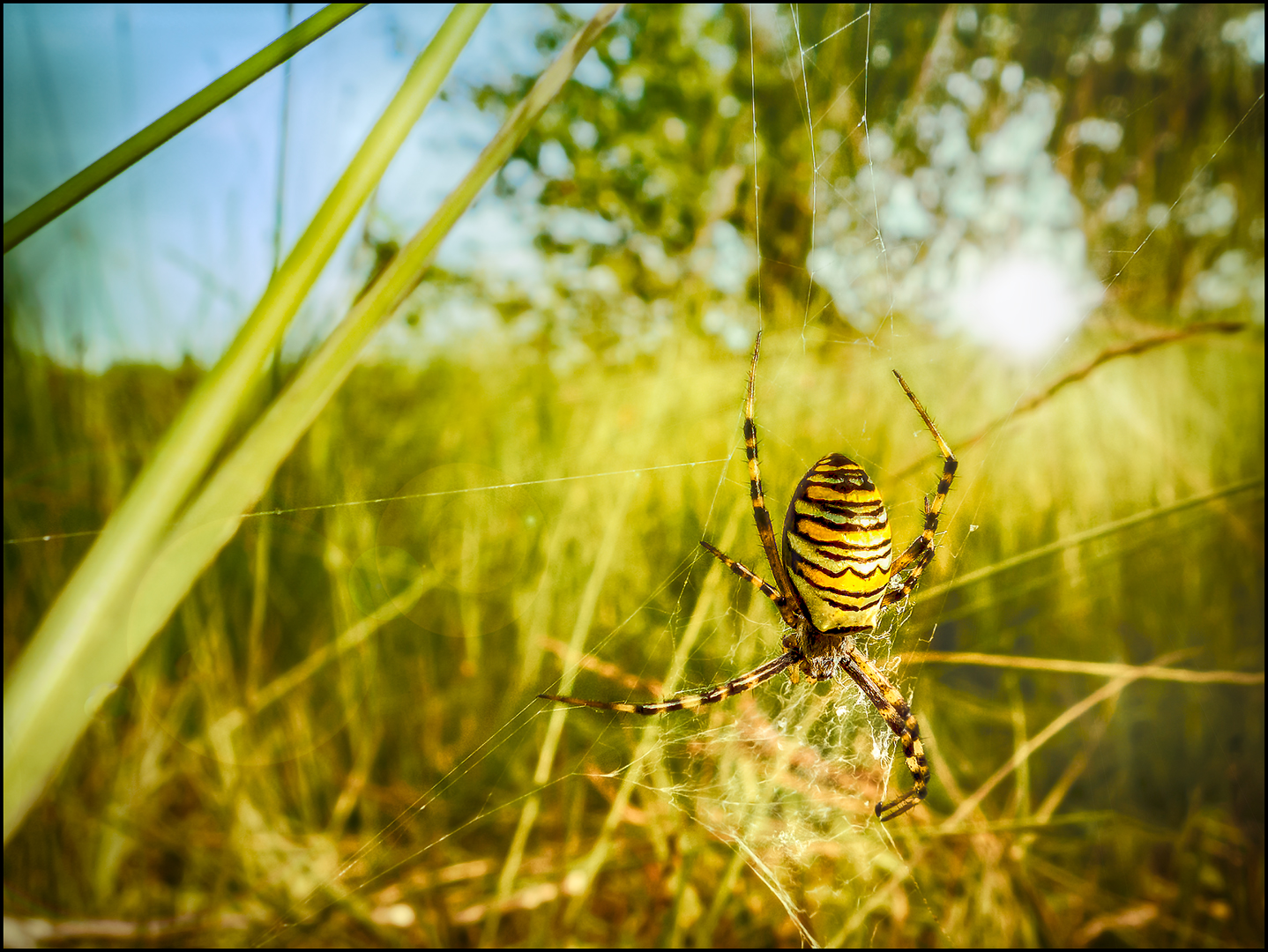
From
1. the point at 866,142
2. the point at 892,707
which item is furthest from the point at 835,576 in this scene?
the point at 866,142

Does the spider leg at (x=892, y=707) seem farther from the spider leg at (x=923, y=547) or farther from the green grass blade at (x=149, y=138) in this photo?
the green grass blade at (x=149, y=138)

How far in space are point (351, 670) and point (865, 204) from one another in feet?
4.17

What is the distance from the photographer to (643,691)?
0.77 meters

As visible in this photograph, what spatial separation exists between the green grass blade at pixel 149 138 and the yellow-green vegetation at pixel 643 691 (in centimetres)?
33

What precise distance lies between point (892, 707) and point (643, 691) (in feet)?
1.77

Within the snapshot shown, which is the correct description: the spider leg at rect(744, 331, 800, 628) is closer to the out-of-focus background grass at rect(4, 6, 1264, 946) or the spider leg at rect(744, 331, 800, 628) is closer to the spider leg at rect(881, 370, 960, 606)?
the out-of-focus background grass at rect(4, 6, 1264, 946)

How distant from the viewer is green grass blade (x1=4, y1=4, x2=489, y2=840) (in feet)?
0.52

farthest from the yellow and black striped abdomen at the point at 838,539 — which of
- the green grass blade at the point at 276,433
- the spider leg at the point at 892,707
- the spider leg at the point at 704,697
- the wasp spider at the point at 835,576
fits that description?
the green grass blade at the point at 276,433

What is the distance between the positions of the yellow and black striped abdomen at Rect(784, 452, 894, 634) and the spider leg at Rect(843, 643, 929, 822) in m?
0.29

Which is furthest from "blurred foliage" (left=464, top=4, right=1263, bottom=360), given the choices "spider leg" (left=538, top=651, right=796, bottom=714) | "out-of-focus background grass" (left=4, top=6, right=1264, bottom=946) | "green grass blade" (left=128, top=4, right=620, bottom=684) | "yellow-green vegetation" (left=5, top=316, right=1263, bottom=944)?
"green grass blade" (left=128, top=4, right=620, bottom=684)

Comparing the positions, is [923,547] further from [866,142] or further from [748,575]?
[866,142]

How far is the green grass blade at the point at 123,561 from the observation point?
16 cm

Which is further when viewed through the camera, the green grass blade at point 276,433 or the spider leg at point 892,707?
the spider leg at point 892,707

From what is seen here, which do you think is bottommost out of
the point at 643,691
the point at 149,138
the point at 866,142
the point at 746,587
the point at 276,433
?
the point at 643,691
